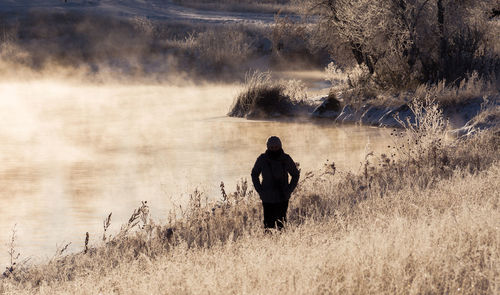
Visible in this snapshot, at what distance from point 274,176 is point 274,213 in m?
0.49

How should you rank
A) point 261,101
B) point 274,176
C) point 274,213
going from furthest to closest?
point 261,101 < point 274,213 < point 274,176

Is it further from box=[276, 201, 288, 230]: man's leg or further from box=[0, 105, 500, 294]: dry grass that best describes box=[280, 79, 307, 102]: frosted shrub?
box=[276, 201, 288, 230]: man's leg

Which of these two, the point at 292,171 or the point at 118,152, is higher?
the point at 292,171

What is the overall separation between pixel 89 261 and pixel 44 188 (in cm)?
525

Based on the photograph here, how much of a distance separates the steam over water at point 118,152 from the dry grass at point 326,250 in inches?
50.5

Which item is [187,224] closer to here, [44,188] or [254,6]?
[44,188]

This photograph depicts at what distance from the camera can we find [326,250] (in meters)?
6.40

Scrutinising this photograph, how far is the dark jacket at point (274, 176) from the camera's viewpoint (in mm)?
7715

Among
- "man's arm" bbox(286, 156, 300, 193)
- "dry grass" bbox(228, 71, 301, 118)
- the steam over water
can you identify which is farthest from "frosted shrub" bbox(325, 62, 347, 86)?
"man's arm" bbox(286, 156, 300, 193)

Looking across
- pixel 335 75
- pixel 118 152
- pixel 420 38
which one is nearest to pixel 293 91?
pixel 335 75

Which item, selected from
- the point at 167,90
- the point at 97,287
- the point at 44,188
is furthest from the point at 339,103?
the point at 97,287

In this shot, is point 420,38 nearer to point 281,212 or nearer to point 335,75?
point 335,75

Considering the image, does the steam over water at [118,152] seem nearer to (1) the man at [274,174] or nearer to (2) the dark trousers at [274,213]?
(2) the dark trousers at [274,213]

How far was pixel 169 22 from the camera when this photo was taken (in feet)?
117
